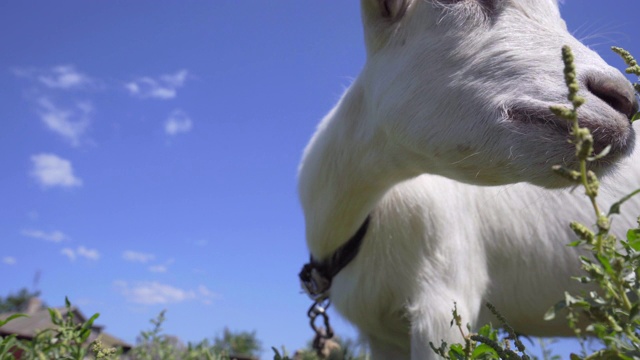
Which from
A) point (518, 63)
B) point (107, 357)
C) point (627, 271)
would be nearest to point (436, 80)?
point (518, 63)

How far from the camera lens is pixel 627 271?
780 millimetres

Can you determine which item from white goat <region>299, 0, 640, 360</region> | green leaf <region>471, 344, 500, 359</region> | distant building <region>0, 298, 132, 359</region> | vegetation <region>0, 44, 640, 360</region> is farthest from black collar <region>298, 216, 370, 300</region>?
green leaf <region>471, 344, 500, 359</region>

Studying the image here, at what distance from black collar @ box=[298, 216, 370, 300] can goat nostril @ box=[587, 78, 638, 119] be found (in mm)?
1574

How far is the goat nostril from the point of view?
5.36ft

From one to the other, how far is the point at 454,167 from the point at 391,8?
89cm

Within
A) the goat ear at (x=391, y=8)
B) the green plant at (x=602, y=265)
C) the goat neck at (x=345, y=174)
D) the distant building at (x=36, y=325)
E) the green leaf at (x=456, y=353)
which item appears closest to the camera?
the green plant at (x=602, y=265)

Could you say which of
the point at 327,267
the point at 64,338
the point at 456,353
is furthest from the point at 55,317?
the point at 327,267

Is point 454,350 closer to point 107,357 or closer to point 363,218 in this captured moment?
point 107,357

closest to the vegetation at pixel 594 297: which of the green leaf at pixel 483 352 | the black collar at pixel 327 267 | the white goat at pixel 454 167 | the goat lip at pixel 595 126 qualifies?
the green leaf at pixel 483 352

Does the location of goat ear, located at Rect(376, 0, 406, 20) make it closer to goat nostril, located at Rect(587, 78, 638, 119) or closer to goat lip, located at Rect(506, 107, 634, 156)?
goat lip, located at Rect(506, 107, 634, 156)

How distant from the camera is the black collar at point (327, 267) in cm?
307

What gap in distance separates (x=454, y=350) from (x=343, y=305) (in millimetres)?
2254

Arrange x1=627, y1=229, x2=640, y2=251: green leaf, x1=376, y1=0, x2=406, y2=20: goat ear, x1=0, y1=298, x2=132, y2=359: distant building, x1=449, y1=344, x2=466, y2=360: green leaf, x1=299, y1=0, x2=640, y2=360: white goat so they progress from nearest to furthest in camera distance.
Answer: x1=627, y1=229, x2=640, y2=251: green leaf
x1=449, y1=344, x2=466, y2=360: green leaf
x1=0, y1=298, x2=132, y2=359: distant building
x1=299, y1=0, x2=640, y2=360: white goat
x1=376, y1=0, x2=406, y2=20: goat ear

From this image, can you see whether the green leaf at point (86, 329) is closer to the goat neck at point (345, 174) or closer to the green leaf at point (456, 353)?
the green leaf at point (456, 353)
